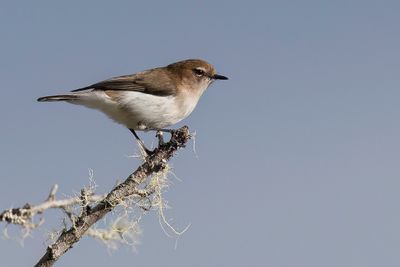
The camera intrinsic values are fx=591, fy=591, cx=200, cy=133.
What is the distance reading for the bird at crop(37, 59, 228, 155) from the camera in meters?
7.76

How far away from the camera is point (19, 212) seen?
3242 millimetres

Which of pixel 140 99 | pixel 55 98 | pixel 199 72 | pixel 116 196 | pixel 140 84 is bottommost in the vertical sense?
pixel 116 196

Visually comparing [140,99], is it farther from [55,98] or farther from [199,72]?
[199,72]

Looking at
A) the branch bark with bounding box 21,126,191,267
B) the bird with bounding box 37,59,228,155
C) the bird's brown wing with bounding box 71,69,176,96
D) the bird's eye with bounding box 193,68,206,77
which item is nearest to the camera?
the branch bark with bounding box 21,126,191,267

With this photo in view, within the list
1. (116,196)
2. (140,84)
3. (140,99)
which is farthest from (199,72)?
(116,196)

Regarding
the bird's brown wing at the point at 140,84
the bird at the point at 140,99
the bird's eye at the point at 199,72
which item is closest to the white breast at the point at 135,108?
the bird at the point at 140,99

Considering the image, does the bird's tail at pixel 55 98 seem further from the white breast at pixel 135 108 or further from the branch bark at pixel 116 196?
the branch bark at pixel 116 196

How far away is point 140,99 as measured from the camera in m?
7.87

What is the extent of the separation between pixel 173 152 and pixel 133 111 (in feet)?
8.36

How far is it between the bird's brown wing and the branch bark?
8.60 feet

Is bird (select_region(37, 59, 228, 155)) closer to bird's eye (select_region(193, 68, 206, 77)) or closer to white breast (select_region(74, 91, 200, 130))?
white breast (select_region(74, 91, 200, 130))

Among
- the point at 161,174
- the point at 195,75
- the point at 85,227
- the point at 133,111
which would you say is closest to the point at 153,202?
the point at 161,174

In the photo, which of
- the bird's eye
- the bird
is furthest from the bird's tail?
the bird's eye

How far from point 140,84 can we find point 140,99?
0.46 meters
